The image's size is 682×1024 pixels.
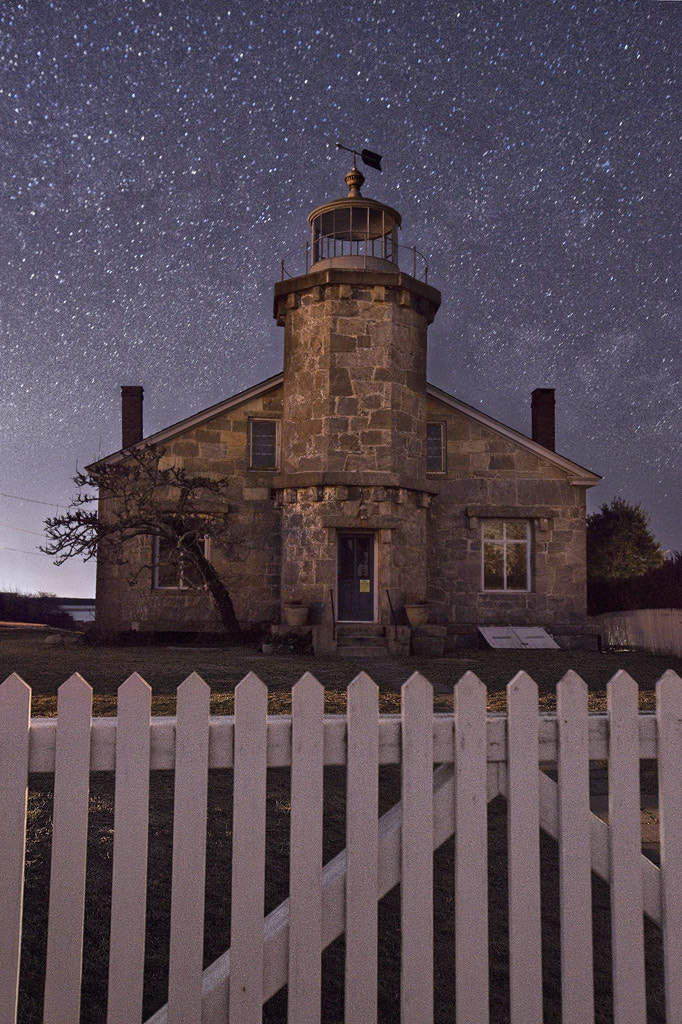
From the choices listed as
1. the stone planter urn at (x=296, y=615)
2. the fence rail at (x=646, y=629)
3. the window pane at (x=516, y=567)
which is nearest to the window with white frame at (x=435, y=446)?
the window pane at (x=516, y=567)

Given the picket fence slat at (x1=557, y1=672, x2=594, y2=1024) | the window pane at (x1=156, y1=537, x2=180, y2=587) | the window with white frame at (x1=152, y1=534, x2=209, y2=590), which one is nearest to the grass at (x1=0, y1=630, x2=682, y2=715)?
the window with white frame at (x1=152, y1=534, x2=209, y2=590)

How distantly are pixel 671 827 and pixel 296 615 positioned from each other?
14.2 m

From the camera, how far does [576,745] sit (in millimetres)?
2426

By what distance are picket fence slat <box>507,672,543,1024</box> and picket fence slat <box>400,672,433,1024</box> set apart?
26 cm

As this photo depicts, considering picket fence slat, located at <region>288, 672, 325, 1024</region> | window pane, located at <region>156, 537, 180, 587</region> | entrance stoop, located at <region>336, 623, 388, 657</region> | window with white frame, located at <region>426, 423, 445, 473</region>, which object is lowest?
entrance stoop, located at <region>336, 623, 388, 657</region>

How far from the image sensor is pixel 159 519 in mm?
16547

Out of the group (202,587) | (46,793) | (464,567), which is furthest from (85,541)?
(46,793)

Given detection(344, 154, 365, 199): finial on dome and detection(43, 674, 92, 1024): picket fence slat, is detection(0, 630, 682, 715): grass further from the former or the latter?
detection(344, 154, 365, 199): finial on dome

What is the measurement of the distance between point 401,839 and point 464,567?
16999 millimetres

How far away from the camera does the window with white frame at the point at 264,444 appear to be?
19078mm

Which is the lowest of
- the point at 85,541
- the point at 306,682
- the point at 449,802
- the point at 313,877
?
the point at 313,877

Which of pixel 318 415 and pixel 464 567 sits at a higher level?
pixel 318 415

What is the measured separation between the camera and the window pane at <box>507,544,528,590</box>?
63.4ft

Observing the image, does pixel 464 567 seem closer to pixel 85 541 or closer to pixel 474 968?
pixel 85 541
